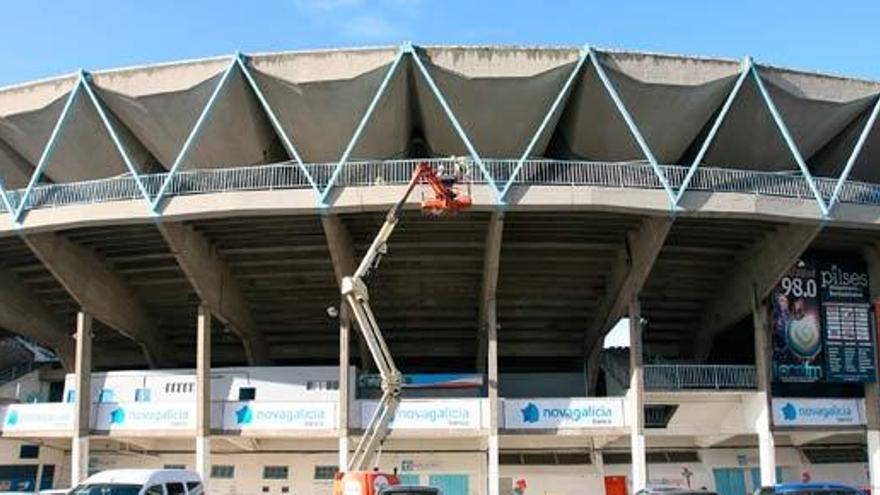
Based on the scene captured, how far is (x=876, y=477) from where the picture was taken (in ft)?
106

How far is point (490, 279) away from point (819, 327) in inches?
519

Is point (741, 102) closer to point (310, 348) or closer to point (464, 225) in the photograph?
point (464, 225)

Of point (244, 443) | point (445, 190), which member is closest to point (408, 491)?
point (445, 190)

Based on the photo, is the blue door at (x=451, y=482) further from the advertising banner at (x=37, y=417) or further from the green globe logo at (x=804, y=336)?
the advertising banner at (x=37, y=417)

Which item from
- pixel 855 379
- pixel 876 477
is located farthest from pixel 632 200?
pixel 876 477

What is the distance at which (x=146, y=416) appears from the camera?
3184 centimetres

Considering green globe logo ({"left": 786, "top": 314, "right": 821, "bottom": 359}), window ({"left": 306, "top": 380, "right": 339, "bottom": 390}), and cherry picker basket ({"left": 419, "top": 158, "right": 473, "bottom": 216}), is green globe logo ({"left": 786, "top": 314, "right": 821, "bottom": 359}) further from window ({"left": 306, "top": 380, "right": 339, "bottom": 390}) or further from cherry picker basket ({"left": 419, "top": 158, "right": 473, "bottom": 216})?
window ({"left": 306, "top": 380, "right": 339, "bottom": 390})

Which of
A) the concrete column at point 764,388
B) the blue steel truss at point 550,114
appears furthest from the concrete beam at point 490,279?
the concrete column at point 764,388

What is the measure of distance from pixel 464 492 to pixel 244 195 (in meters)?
15.2

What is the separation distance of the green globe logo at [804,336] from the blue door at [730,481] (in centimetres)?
630

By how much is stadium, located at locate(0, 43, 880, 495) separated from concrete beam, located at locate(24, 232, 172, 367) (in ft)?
0.38

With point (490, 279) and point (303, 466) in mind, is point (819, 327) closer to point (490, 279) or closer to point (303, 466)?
point (490, 279)

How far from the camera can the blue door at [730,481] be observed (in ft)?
117

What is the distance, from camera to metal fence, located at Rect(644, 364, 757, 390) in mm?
32156
